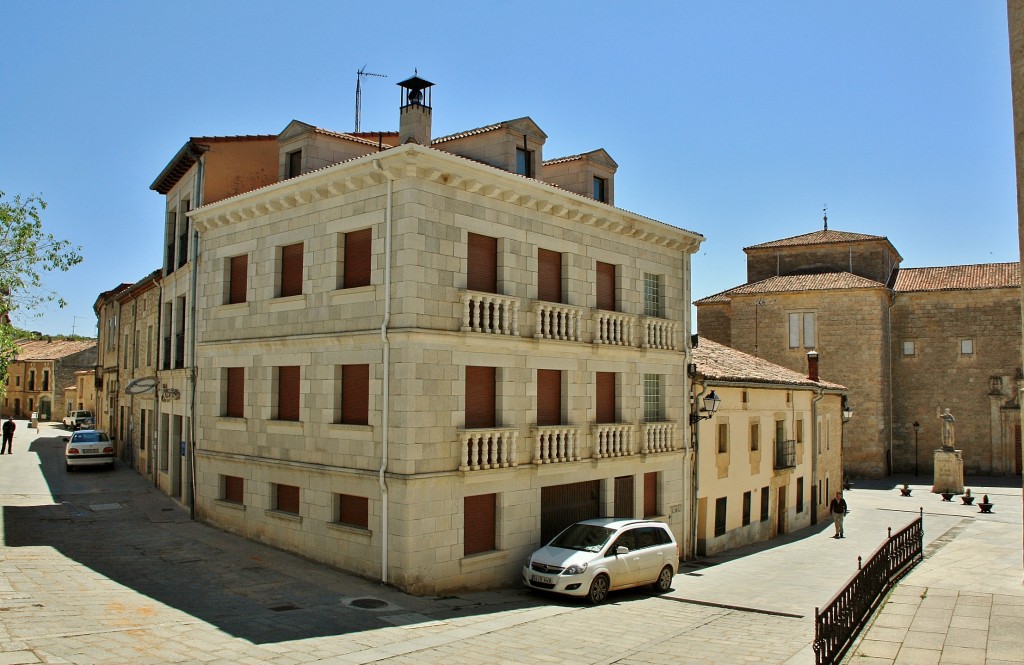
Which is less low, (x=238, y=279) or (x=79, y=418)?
(x=238, y=279)

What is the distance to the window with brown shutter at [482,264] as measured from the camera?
1594 cm

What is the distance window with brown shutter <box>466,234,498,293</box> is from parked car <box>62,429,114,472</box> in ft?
61.0

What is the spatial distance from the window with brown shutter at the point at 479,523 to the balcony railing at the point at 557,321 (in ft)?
12.2

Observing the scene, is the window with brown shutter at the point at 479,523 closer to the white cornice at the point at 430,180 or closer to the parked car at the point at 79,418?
the white cornice at the point at 430,180

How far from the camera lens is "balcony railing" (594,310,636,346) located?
18797 millimetres

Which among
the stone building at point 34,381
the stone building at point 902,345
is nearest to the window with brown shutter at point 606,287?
the stone building at point 902,345

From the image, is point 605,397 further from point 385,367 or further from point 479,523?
point 385,367

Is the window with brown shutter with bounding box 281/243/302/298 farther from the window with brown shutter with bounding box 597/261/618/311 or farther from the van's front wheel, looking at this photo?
the van's front wheel

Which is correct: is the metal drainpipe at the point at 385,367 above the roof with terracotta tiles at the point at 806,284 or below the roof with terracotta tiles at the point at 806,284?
below

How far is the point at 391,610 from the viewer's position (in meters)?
12.8

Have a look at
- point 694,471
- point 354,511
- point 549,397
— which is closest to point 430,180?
point 549,397

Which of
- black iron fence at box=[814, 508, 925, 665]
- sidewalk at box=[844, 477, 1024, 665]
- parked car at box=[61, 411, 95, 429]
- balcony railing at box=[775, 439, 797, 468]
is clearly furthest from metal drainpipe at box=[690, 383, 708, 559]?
parked car at box=[61, 411, 95, 429]

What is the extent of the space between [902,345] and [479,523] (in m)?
42.0

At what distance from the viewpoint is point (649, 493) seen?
808 inches
